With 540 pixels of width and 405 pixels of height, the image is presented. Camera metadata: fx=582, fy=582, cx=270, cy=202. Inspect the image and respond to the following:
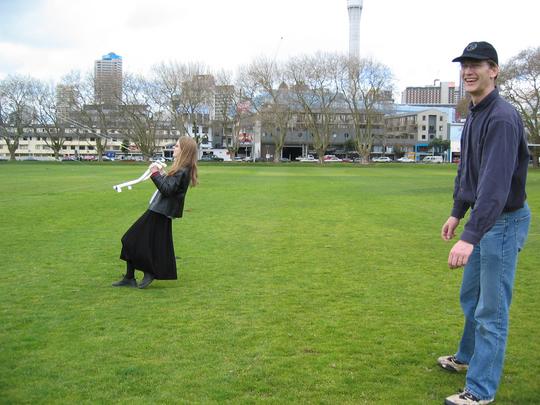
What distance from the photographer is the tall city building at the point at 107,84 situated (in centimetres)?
8931

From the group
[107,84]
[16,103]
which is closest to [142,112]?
[107,84]

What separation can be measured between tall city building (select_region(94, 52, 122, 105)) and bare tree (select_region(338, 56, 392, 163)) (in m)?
34.0

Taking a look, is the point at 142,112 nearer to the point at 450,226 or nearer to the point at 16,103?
the point at 16,103

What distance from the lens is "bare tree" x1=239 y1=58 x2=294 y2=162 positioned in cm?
8569

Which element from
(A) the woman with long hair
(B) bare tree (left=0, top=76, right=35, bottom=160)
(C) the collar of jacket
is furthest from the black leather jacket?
(B) bare tree (left=0, top=76, right=35, bottom=160)

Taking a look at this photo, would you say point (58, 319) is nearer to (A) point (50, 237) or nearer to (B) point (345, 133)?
(A) point (50, 237)

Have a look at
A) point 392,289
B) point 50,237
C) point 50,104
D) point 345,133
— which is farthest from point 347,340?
point 345,133

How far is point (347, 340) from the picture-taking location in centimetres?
529

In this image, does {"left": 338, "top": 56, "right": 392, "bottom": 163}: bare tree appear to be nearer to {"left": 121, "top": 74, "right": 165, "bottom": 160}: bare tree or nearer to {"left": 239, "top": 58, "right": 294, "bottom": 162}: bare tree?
{"left": 239, "top": 58, "right": 294, "bottom": 162}: bare tree

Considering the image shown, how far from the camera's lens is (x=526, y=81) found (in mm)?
69375

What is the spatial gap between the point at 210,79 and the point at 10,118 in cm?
3624

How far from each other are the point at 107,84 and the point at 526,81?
59.2 m

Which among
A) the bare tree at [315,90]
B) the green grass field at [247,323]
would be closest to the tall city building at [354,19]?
the bare tree at [315,90]

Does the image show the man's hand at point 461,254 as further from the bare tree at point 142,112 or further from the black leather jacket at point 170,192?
the bare tree at point 142,112
